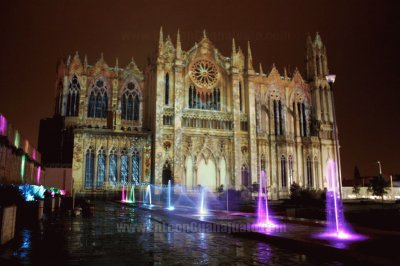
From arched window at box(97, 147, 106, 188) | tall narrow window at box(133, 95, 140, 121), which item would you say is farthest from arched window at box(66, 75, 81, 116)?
tall narrow window at box(133, 95, 140, 121)

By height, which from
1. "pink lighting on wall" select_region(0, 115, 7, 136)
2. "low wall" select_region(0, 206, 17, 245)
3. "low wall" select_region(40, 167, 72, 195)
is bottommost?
"low wall" select_region(0, 206, 17, 245)

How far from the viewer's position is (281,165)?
51500 millimetres

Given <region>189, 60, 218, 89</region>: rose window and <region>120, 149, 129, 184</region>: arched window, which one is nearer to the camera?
<region>120, 149, 129, 184</region>: arched window

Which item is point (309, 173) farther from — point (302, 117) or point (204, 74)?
point (204, 74)

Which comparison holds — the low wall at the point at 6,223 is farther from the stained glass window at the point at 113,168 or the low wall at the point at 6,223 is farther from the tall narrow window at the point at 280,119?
the tall narrow window at the point at 280,119

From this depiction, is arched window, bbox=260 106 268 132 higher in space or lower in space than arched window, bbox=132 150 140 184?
higher

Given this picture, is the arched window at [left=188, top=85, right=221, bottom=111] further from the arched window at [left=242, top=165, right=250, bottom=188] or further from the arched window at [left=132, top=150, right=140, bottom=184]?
the arched window at [left=132, top=150, right=140, bottom=184]

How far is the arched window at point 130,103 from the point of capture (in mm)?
48406

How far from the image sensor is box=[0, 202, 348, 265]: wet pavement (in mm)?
7625

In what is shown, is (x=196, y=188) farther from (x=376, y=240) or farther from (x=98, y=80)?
(x=376, y=240)

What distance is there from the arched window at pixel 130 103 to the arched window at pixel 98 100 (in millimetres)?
2450

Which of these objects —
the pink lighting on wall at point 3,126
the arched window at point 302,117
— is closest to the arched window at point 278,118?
the arched window at point 302,117

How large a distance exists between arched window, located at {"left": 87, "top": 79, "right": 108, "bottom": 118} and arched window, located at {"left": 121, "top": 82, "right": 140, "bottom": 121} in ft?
8.04

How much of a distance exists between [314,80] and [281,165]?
15300 mm
